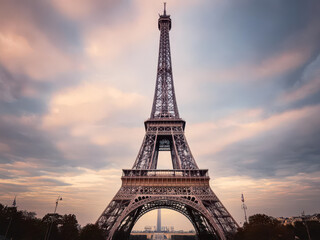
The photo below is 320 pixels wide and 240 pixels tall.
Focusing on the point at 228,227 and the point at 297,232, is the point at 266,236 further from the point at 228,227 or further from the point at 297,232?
the point at 297,232

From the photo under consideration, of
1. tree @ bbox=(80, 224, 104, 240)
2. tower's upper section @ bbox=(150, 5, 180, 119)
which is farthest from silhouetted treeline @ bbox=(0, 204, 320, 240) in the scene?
tower's upper section @ bbox=(150, 5, 180, 119)

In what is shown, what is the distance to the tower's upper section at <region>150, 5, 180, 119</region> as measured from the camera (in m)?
43.7

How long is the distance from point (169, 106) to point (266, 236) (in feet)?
96.6

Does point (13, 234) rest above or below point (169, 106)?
below

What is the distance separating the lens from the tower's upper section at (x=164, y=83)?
43700 mm

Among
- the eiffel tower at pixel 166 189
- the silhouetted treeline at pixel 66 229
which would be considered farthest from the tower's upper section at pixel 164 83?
the silhouetted treeline at pixel 66 229

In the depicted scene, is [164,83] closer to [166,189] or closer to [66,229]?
[166,189]

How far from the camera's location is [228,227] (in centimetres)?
2802

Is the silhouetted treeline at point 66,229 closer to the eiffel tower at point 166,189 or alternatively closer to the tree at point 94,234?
the tree at point 94,234

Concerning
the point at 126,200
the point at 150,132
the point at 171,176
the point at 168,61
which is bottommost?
the point at 126,200

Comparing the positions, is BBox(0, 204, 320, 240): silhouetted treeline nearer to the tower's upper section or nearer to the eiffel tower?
A: the eiffel tower

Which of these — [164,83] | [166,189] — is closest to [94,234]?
[166,189]

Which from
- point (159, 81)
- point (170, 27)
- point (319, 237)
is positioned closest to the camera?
point (319, 237)

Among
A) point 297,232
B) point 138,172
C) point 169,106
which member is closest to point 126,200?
point 138,172
